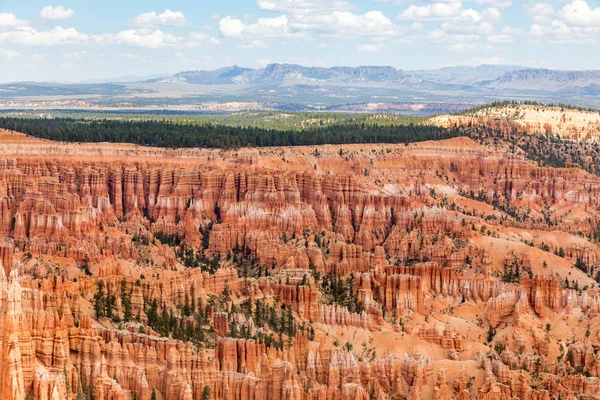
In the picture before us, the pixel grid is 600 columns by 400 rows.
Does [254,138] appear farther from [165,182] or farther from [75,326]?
[75,326]

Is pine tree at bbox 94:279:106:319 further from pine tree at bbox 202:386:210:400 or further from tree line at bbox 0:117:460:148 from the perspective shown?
tree line at bbox 0:117:460:148

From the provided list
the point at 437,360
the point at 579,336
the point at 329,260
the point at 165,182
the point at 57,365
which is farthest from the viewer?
the point at 165,182

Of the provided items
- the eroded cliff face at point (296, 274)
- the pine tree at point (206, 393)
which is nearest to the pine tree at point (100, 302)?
the eroded cliff face at point (296, 274)

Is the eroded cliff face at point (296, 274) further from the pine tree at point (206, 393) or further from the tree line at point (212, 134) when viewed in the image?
the tree line at point (212, 134)

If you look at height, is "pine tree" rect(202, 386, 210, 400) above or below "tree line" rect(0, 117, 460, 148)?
below

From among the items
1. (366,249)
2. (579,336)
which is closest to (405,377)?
(579,336)

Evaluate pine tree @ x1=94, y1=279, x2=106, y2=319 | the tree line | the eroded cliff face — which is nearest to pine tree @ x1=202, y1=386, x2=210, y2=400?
the eroded cliff face

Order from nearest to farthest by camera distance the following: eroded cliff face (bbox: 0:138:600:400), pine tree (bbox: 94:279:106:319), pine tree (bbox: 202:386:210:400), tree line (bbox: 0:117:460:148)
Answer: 1. pine tree (bbox: 202:386:210:400)
2. eroded cliff face (bbox: 0:138:600:400)
3. pine tree (bbox: 94:279:106:319)
4. tree line (bbox: 0:117:460:148)

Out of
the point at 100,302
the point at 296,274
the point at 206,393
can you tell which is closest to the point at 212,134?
the point at 296,274
